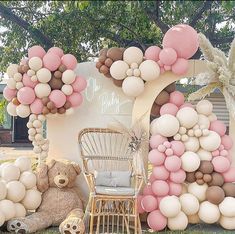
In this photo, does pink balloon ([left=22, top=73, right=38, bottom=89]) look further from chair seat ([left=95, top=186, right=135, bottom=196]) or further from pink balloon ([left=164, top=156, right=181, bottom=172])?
pink balloon ([left=164, top=156, right=181, bottom=172])

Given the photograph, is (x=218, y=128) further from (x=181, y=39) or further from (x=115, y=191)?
(x=115, y=191)

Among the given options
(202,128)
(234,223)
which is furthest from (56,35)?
(234,223)

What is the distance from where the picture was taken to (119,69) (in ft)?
14.3

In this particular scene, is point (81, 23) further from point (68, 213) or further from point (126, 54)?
point (68, 213)

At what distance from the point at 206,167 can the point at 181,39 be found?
1289 millimetres

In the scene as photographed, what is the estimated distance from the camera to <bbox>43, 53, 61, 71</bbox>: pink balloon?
4.43 metres

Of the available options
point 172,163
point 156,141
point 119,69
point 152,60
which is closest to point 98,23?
point 119,69

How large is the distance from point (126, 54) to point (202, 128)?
1069 mm

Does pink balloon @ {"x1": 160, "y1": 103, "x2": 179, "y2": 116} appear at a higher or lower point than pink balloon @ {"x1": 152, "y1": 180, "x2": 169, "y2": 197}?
higher

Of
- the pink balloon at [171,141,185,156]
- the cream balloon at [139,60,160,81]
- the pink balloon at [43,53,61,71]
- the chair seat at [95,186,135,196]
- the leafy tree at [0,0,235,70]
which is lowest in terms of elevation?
the chair seat at [95,186,135,196]

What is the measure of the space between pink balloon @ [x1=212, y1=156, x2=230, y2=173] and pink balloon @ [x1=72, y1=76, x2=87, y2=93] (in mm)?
1550

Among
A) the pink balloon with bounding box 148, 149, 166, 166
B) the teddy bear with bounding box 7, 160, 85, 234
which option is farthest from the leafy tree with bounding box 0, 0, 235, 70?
the teddy bear with bounding box 7, 160, 85, 234

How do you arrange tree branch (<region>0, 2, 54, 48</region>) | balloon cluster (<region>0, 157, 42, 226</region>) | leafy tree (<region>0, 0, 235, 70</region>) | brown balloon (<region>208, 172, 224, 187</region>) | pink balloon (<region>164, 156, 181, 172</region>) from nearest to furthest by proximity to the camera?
1. leafy tree (<region>0, 0, 235, 70</region>)
2. balloon cluster (<region>0, 157, 42, 226</region>)
3. pink balloon (<region>164, 156, 181, 172</region>)
4. brown balloon (<region>208, 172, 224, 187</region>)
5. tree branch (<region>0, 2, 54, 48</region>)

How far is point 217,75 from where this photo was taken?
4.37m
